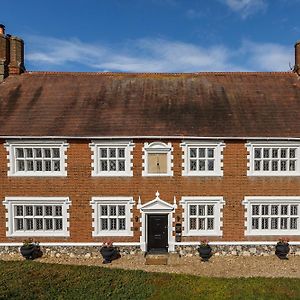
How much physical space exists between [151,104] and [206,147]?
4.69 meters

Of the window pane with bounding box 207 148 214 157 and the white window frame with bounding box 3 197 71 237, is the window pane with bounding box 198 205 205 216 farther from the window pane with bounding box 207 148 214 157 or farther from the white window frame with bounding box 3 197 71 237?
the white window frame with bounding box 3 197 71 237

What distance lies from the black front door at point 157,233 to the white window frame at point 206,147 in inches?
119

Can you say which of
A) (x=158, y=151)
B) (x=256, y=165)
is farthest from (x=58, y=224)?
(x=256, y=165)

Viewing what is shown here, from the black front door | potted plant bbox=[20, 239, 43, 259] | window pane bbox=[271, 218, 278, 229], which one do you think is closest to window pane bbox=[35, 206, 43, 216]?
potted plant bbox=[20, 239, 43, 259]

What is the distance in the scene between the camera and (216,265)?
1692 cm

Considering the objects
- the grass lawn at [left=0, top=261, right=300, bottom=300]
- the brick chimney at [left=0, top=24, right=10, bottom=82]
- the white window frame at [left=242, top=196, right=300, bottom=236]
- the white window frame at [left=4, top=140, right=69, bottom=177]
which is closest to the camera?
the grass lawn at [left=0, top=261, right=300, bottom=300]

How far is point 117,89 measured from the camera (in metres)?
21.5

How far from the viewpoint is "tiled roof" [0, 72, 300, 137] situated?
17938mm

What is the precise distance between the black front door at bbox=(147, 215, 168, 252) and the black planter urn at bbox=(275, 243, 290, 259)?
631 cm

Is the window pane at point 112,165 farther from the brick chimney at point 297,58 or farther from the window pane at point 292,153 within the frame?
the brick chimney at point 297,58

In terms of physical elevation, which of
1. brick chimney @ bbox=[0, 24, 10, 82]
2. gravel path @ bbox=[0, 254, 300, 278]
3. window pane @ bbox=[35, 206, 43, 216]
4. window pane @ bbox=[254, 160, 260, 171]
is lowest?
gravel path @ bbox=[0, 254, 300, 278]

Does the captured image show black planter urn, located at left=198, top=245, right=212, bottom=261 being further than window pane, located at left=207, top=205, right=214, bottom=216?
No

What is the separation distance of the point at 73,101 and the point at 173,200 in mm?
8966

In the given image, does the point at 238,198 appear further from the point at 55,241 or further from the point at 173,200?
the point at 55,241
